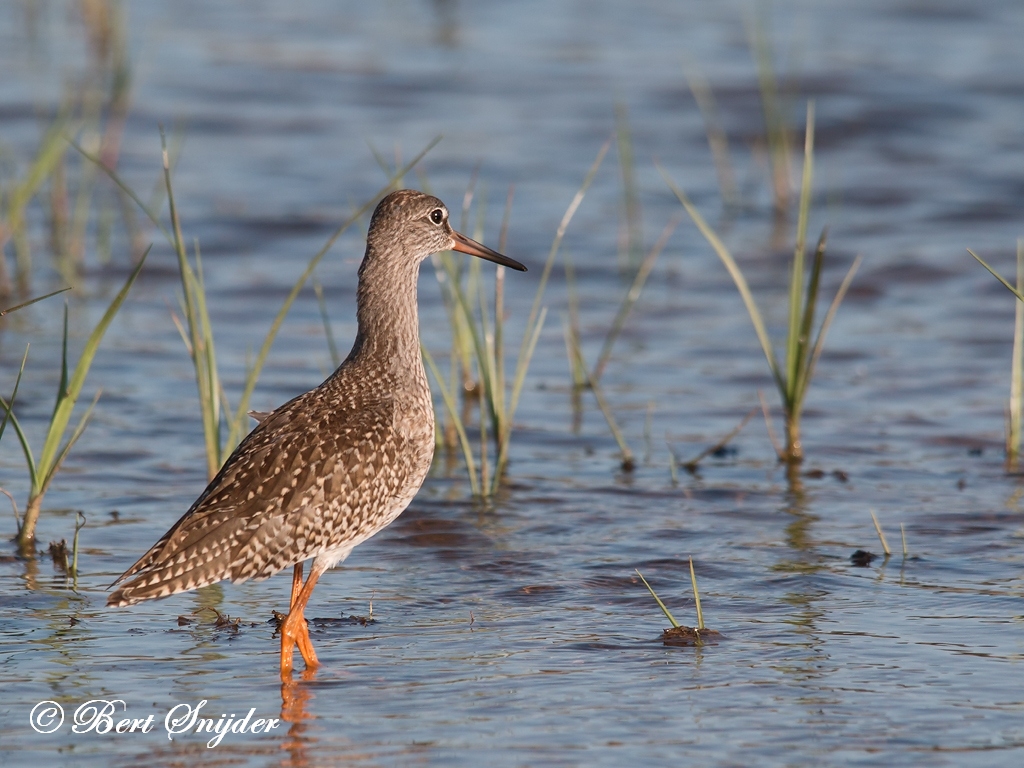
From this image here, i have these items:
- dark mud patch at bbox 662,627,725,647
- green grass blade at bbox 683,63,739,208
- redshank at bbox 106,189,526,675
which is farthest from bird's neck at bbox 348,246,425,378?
green grass blade at bbox 683,63,739,208

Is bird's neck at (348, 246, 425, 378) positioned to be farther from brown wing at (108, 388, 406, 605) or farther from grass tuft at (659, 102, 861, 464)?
grass tuft at (659, 102, 861, 464)

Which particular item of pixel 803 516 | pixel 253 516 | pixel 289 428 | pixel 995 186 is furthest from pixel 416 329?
pixel 995 186

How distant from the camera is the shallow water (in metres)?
5.90

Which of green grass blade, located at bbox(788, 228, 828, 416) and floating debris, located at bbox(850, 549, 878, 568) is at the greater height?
green grass blade, located at bbox(788, 228, 828, 416)

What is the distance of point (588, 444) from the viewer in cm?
978

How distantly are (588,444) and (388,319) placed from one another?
2.93 meters

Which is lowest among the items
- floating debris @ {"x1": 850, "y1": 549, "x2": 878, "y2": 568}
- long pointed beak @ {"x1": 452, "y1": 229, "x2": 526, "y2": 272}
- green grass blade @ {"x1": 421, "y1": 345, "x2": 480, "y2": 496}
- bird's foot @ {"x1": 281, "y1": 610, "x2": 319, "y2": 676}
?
floating debris @ {"x1": 850, "y1": 549, "x2": 878, "y2": 568}

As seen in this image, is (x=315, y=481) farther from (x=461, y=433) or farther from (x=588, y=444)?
(x=588, y=444)

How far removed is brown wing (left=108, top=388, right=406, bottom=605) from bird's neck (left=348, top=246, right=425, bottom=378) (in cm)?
40

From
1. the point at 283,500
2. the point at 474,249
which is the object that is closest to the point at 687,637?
the point at 283,500

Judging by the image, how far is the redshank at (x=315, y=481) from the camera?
20.1 ft

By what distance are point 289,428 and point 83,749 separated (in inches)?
65.0

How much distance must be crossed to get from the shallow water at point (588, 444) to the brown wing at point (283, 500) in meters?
0.48

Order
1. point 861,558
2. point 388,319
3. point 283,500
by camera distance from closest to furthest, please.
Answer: point 283,500 → point 388,319 → point 861,558
